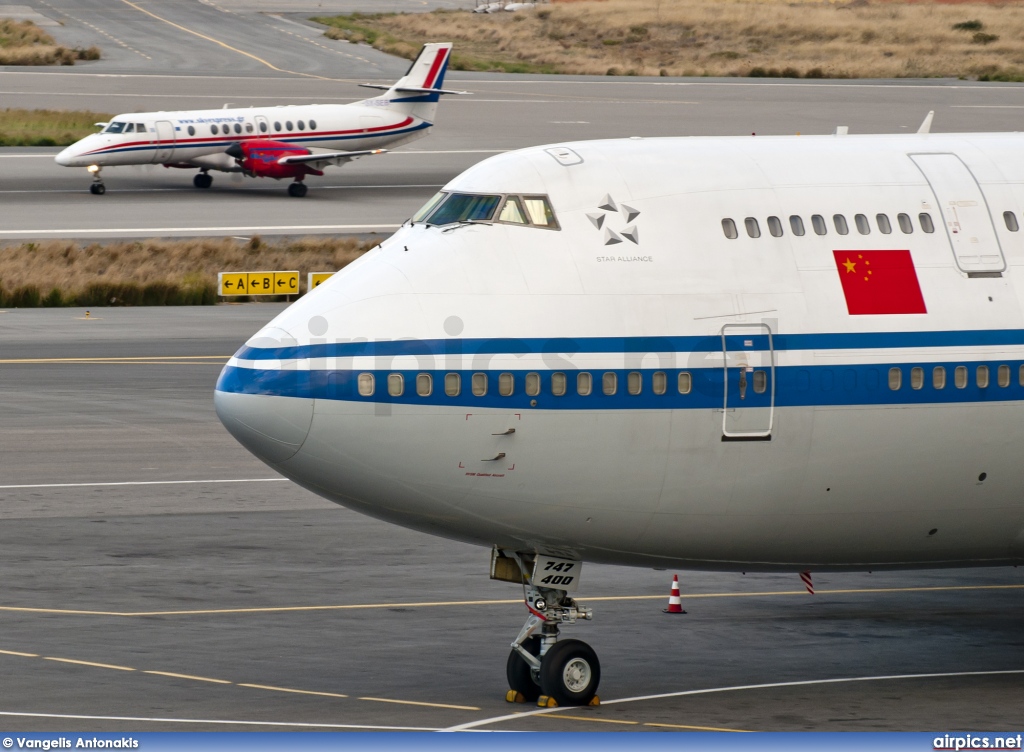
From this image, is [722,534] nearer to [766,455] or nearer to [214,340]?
[766,455]

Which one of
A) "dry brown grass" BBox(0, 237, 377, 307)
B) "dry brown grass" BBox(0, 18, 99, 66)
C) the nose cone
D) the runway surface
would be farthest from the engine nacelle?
the nose cone

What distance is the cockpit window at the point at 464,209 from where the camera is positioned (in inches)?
705

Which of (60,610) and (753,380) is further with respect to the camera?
(60,610)

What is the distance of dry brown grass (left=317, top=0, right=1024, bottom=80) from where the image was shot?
122 meters

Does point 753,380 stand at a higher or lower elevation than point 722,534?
higher

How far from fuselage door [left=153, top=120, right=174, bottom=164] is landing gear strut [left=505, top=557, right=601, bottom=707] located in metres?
60.8

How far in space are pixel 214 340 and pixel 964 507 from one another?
33978 mm

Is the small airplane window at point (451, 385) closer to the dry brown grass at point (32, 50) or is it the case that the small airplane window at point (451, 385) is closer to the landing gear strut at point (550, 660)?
the landing gear strut at point (550, 660)

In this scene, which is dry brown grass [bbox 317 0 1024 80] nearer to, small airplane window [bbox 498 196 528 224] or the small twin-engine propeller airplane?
the small twin-engine propeller airplane

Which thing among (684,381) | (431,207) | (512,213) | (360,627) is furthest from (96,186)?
(684,381)

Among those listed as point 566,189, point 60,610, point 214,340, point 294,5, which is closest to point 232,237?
point 214,340

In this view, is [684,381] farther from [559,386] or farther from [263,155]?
[263,155]

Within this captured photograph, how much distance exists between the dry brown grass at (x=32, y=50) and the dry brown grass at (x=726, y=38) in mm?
24322

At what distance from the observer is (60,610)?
22.9 meters
